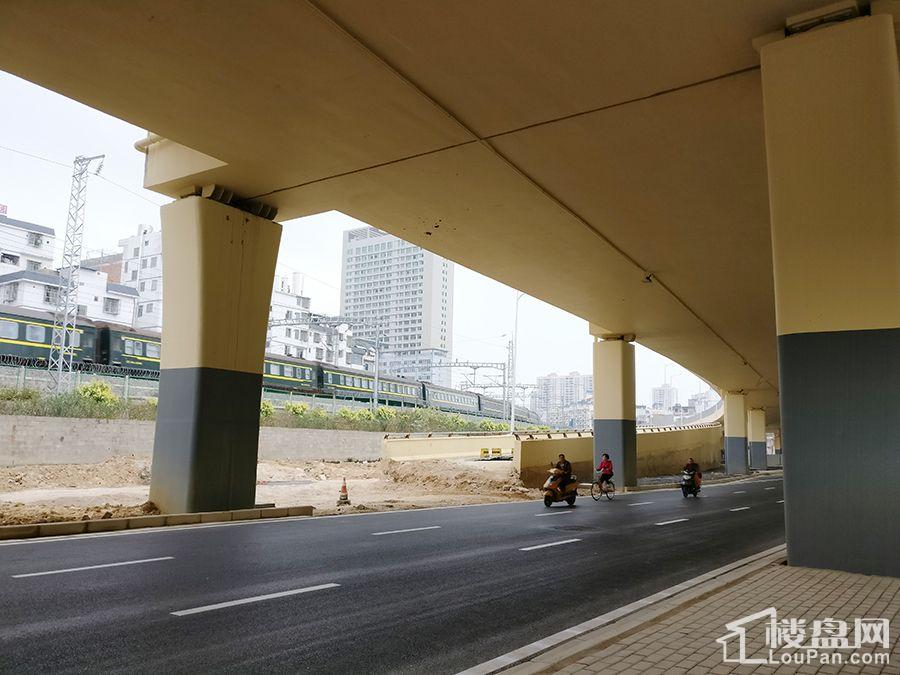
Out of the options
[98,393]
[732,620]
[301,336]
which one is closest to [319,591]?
[732,620]

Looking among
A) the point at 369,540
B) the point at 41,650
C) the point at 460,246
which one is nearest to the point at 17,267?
the point at 460,246

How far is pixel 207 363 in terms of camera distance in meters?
13.6

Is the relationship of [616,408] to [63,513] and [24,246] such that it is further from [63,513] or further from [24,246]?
[24,246]

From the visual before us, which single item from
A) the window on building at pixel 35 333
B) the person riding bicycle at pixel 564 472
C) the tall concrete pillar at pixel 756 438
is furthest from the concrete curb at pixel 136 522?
the tall concrete pillar at pixel 756 438

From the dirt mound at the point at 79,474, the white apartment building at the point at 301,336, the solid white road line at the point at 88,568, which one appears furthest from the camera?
the white apartment building at the point at 301,336

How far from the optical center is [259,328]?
1481 centimetres

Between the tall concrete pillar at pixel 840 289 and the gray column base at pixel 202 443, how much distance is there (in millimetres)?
10308

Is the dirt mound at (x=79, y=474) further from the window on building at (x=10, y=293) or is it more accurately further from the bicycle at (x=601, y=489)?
the window on building at (x=10, y=293)

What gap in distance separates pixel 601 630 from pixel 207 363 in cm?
1024

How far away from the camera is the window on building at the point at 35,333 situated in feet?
104

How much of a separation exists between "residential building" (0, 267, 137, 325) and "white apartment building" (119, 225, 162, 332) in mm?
4670

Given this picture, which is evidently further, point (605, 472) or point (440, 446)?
point (440, 446)

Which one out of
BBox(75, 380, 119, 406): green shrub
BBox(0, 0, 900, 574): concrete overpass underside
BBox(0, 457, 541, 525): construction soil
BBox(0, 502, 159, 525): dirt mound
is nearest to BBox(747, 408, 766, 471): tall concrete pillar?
BBox(0, 457, 541, 525): construction soil

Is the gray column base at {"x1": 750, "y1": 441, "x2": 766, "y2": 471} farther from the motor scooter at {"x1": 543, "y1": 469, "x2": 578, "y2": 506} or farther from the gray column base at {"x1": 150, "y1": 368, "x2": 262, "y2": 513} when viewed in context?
the gray column base at {"x1": 150, "y1": 368, "x2": 262, "y2": 513}
